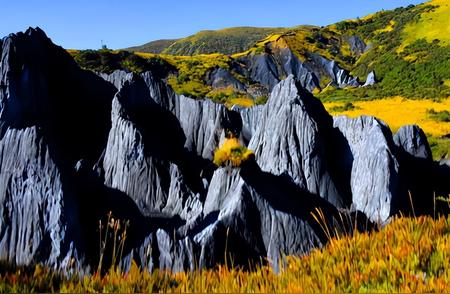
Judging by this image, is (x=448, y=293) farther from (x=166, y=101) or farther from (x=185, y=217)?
(x=166, y=101)

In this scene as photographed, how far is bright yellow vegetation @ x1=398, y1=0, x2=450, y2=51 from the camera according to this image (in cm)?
10952

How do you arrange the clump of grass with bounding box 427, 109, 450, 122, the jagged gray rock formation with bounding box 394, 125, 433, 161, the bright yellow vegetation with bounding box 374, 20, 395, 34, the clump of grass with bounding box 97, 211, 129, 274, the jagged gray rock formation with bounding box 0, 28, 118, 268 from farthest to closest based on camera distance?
the bright yellow vegetation with bounding box 374, 20, 395, 34, the clump of grass with bounding box 427, 109, 450, 122, the jagged gray rock formation with bounding box 394, 125, 433, 161, the jagged gray rock formation with bounding box 0, 28, 118, 268, the clump of grass with bounding box 97, 211, 129, 274

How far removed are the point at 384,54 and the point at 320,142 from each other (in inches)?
4195

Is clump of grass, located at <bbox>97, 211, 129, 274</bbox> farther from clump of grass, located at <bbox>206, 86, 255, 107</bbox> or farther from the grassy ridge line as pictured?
clump of grass, located at <bbox>206, 86, 255, 107</bbox>

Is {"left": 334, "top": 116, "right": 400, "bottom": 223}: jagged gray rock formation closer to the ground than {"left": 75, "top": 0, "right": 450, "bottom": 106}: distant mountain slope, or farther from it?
closer to the ground

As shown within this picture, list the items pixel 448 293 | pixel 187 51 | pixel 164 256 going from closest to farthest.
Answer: pixel 448 293 < pixel 164 256 < pixel 187 51

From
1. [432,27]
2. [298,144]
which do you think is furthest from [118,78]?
[432,27]

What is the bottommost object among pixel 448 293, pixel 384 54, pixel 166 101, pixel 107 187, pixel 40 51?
pixel 107 187

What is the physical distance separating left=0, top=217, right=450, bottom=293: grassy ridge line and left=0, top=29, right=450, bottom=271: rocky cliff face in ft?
14.2

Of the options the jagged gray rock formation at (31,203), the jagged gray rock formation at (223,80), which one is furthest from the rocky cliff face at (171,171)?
the jagged gray rock formation at (223,80)

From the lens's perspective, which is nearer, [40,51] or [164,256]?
[164,256]

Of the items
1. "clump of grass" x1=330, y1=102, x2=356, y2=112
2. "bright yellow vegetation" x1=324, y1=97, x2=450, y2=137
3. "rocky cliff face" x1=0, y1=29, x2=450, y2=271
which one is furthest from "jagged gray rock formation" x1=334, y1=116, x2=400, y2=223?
"clump of grass" x1=330, y1=102, x2=356, y2=112

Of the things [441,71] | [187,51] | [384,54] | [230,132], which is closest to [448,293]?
[230,132]

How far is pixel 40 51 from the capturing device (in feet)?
63.7
